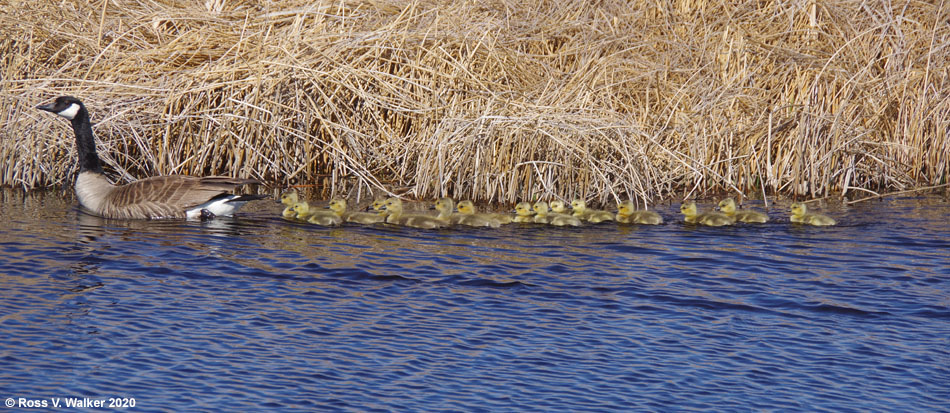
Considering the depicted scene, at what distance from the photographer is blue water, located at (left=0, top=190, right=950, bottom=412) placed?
21.8 ft

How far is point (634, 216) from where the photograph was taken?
11.8 m

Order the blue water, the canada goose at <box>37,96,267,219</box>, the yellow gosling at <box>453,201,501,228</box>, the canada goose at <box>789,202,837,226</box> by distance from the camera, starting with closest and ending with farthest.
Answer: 1. the blue water
2. the yellow gosling at <box>453,201,501,228</box>
3. the canada goose at <box>37,96,267,219</box>
4. the canada goose at <box>789,202,837,226</box>

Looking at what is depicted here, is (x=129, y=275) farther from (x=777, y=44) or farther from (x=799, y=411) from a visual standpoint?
(x=777, y=44)

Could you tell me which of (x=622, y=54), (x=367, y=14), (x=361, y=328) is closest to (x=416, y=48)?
(x=367, y=14)

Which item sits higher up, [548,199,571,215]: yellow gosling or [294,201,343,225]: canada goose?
[548,199,571,215]: yellow gosling

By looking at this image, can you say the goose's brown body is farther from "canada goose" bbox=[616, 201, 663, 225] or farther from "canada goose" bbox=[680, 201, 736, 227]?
"canada goose" bbox=[680, 201, 736, 227]

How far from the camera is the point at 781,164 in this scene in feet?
48.1

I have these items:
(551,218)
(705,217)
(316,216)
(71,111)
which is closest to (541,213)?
(551,218)

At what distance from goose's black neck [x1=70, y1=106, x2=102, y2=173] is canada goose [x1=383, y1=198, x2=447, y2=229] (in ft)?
11.2

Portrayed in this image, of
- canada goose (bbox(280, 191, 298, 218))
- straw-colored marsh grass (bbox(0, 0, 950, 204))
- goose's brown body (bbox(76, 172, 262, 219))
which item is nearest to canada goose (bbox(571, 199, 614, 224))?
straw-colored marsh grass (bbox(0, 0, 950, 204))

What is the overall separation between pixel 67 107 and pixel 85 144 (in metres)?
0.49

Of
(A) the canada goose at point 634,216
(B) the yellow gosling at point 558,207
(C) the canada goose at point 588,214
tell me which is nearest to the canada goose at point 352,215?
(B) the yellow gosling at point 558,207

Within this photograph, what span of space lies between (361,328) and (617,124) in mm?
6448

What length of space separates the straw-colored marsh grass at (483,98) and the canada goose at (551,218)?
1.42m
